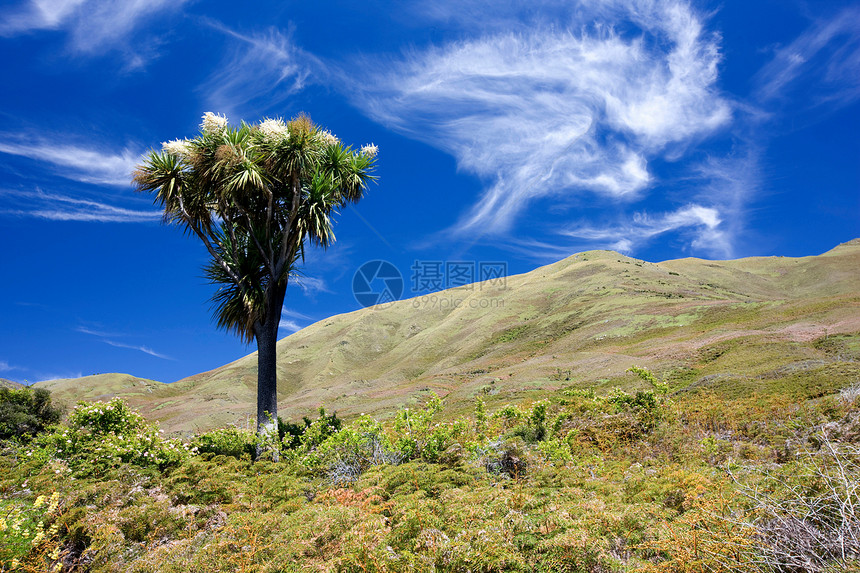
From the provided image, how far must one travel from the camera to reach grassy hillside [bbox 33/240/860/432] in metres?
22.7

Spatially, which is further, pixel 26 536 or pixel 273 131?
pixel 273 131

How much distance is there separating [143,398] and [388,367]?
1496 inches

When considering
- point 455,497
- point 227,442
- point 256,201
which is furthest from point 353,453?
point 256,201

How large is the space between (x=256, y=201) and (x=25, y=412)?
11895mm

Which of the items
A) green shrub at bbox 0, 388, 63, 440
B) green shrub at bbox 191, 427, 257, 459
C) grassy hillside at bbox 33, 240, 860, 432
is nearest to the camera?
green shrub at bbox 191, 427, 257, 459

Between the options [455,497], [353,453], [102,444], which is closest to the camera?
[455,497]

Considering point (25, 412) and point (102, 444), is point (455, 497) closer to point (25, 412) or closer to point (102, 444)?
point (102, 444)

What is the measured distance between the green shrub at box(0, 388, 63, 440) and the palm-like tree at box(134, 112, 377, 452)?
Answer: 7755 mm

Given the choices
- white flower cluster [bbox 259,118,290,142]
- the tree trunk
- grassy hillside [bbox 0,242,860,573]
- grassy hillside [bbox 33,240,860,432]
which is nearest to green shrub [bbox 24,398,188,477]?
grassy hillside [bbox 0,242,860,573]

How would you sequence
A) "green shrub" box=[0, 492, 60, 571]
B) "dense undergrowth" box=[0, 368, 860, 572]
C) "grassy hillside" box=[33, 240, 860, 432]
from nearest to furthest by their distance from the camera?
"dense undergrowth" box=[0, 368, 860, 572]
"green shrub" box=[0, 492, 60, 571]
"grassy hillside" box=[33, 240, 860, 432]

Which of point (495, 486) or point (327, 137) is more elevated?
point (327, 137)

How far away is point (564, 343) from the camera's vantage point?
4941 cm

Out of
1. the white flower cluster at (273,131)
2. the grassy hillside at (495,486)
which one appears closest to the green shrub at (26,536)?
the grassy hillside at (495,486)

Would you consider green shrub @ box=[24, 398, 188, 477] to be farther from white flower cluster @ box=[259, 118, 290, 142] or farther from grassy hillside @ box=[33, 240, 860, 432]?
grassy hillside @ box=[33, 240, 860, 432]
